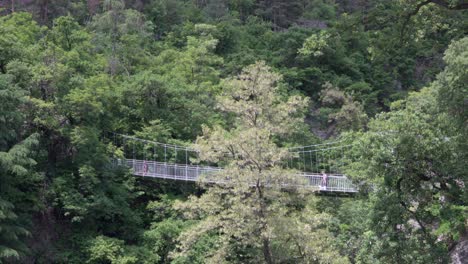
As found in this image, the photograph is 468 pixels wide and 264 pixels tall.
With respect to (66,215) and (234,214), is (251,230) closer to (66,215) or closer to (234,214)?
(234,214)

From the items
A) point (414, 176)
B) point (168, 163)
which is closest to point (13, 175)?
point (168, 163)

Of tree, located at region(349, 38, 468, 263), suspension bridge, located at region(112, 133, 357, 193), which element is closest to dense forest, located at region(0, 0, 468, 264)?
tree, located at region(349, 38, 468, 263)

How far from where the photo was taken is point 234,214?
40.2ft

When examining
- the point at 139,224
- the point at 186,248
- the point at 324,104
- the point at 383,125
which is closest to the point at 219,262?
the point at 186,248

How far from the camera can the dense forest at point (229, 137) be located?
847cm

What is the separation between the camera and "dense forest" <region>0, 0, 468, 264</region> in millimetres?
8469

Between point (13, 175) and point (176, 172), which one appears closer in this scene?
point (13, 175)

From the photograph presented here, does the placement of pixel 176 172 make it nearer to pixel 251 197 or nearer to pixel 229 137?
pixel 229 137

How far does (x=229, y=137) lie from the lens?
45.5ft

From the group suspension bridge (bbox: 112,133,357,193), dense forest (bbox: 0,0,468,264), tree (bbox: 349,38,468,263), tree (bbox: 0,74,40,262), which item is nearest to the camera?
tree (bbox: 349,38,468,263)

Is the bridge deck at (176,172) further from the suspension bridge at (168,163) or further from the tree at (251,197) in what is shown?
the tree at (251,197)

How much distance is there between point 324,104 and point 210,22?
10.2m

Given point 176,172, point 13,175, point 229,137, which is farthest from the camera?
point 176,172

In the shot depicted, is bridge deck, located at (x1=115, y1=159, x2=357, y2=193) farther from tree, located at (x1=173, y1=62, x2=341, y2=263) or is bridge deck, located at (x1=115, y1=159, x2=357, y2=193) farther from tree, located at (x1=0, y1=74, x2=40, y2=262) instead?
tree, located at (x1=173, y1=62, x2=341, y2=263)
